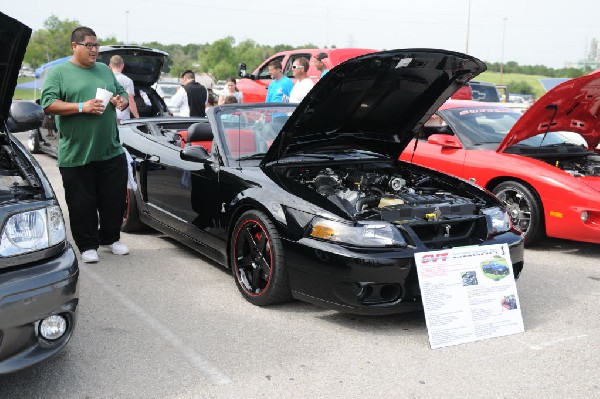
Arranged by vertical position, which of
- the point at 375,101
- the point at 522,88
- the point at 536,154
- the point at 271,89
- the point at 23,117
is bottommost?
the point at 536,154

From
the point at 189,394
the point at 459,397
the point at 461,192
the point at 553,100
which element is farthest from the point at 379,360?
the point at 553,100

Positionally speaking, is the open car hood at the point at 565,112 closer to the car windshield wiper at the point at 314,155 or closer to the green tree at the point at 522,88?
the car windshield wiper at the point at 314,155

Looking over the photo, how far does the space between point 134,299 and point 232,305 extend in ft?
2.26

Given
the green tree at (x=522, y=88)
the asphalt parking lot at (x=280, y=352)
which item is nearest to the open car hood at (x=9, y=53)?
the asphalt parking lot at (x=280, y=352)

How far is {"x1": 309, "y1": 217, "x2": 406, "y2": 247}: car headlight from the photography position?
3.76m

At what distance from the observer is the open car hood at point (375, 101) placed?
4.22 m

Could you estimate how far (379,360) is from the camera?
3523 mm

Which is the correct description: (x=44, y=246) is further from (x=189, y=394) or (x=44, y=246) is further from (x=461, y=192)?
(x=461, y=192)

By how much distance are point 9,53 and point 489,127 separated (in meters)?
5.16

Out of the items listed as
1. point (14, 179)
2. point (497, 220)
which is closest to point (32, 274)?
point (14, 179)

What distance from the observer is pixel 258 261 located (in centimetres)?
430

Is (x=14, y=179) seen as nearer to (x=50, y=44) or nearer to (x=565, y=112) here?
(x=565, y=112)

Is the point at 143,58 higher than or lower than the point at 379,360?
higher

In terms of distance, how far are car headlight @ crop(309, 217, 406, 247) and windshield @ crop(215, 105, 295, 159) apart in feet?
3.90
